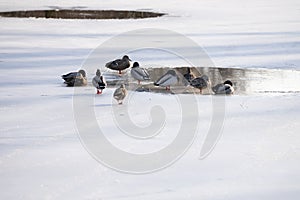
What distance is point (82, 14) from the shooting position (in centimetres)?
2211

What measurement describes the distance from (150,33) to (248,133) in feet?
31.4

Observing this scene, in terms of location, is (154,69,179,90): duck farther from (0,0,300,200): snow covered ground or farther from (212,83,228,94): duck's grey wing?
(212,83,228,94): duck's grey wing

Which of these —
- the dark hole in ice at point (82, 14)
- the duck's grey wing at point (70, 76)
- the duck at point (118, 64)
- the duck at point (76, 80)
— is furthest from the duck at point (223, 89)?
the dark hole in ice at point (82, 14)

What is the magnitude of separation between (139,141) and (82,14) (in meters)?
16.6

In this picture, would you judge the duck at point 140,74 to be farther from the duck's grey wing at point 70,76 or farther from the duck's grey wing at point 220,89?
the duck's grey wing at point 220,89

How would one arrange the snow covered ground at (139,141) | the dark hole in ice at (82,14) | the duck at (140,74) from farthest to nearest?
the dark hole in ice at (82,14), the duck at (140,74), the snow covered ground at (139,141)

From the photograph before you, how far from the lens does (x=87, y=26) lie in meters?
17.5

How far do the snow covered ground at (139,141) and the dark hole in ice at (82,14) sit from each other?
290 inches

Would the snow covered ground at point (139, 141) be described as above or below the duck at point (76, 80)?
below

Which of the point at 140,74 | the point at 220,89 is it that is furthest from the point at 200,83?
the point at 140,74

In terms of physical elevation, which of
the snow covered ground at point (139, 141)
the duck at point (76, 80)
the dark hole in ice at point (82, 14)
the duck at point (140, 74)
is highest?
the dark hole in ice at point (82, 14)

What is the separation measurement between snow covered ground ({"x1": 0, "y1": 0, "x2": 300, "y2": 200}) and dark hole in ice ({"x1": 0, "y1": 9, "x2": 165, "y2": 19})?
7372mm

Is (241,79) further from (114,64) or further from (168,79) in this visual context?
(114,64)

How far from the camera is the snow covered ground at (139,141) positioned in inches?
184
